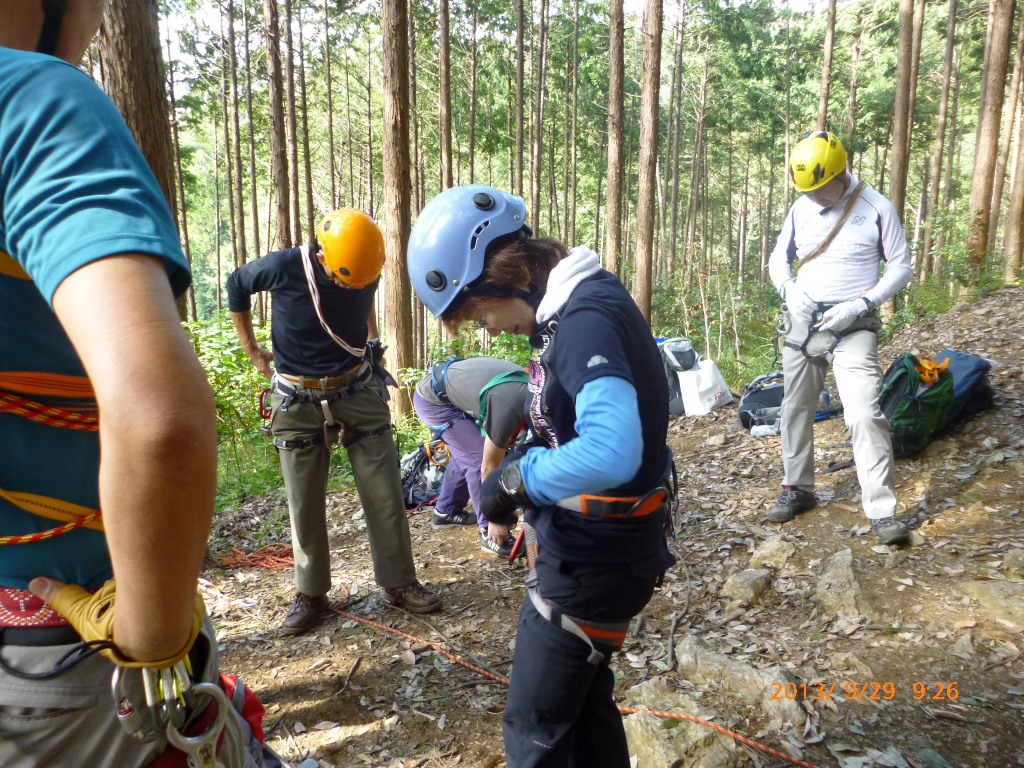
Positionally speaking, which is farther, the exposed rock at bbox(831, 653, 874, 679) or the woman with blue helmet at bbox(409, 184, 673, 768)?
the exposed rock at bbox(831, 653, 874, 679)

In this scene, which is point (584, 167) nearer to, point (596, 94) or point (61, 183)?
point (596, 94)

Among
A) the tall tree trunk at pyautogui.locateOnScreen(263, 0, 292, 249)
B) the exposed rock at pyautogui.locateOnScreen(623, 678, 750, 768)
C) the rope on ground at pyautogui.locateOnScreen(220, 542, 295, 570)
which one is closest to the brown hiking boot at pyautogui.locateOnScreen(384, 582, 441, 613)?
the rope on ground at pyautogui.locateOnScreen(220, 542, 295, 570)

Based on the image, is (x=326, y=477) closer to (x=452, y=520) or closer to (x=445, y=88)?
(x=452, y=520)

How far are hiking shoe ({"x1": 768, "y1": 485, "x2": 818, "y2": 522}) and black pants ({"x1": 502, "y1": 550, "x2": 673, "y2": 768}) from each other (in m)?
3.30

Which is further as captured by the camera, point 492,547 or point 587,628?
point 492,547

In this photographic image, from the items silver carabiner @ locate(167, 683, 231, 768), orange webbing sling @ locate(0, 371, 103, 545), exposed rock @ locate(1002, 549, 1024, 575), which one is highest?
orange webbing sling @ locate(0, 371, 103, 545)

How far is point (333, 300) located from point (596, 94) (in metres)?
27.8

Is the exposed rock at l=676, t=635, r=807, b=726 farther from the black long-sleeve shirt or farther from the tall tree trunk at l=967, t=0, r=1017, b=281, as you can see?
the tall tree trunk at l=967, t=0, r=1017, b=281

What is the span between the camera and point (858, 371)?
4.23 m

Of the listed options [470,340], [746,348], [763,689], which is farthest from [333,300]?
[746,348]

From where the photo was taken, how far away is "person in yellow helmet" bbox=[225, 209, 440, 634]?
378 centimetres

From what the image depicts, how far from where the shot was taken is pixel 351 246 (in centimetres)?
364

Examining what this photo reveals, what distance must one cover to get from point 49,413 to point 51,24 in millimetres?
520
